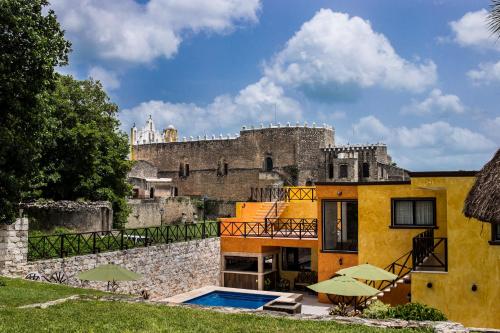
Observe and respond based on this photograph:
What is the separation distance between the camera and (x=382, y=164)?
4916 centimetres

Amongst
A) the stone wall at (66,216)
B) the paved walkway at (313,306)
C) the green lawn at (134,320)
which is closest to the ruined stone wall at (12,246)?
the green lawn at (134,320)

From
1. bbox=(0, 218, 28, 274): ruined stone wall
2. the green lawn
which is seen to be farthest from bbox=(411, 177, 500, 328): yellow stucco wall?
bbox=(0, 218, 28, 274): ruined stone wall

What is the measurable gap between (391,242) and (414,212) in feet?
4.25

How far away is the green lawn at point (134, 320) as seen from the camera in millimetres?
9258

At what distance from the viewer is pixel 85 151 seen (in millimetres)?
28141

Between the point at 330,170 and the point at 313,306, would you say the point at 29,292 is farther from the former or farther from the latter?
the point at 330,170

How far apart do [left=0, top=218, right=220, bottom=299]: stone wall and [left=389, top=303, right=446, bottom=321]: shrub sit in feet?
34.9

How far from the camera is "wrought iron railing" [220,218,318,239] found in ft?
78.3

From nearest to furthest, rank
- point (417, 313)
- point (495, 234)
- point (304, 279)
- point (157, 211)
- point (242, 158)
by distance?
point (417, 313), point (495, 234), point (304, 279), point (157, 211), point (242, 158)

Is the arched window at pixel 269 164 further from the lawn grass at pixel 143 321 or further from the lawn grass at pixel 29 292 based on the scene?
the lawn grass at pixel 143 321

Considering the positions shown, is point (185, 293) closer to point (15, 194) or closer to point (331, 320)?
point (15, 194)

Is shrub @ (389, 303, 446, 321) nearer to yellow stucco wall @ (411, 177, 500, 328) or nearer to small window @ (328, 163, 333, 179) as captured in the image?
yellow stucco wall @ (411, 177, 500, 328)

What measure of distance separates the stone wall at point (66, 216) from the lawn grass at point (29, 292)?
715 cm

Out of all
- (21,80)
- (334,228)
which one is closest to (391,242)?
(334,228)
